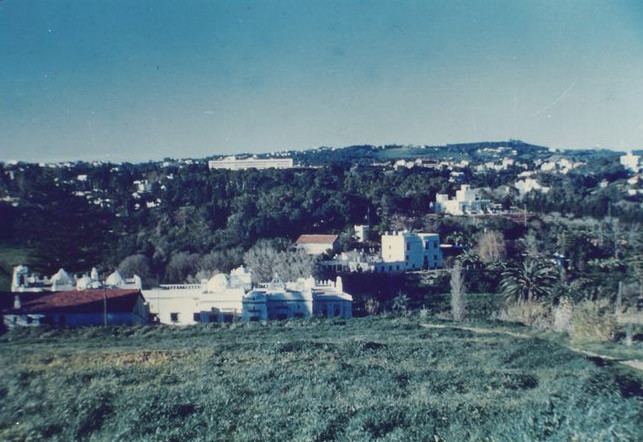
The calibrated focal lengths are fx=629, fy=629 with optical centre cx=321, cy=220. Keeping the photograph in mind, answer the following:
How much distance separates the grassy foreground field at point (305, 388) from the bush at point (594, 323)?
0.70 metres

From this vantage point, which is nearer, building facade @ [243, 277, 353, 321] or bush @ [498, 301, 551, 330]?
bush @ [498, 301, 551, 330]

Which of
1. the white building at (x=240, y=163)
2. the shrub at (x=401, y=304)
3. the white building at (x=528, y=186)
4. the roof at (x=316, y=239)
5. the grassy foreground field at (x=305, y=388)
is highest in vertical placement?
the white building at (x=240, y=163)

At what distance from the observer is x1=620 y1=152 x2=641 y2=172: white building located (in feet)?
43.7

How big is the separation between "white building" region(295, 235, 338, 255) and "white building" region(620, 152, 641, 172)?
738cm

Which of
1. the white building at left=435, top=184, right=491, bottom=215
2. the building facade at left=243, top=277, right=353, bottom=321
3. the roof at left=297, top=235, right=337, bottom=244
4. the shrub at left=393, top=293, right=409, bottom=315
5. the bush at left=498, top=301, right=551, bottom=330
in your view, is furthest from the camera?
the white building at left=435, top=184, right=491, bottom=215

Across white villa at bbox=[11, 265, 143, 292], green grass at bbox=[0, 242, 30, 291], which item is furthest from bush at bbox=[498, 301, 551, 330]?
green grass at bbox=[0, 242, 30, 291]

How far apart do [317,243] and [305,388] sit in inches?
397

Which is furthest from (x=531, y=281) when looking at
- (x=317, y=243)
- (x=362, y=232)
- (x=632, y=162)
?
(x=317, y=243)

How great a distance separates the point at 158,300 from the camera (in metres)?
12.5

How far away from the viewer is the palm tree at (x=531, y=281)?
1332 cm

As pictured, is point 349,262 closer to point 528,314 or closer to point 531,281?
point 531,281

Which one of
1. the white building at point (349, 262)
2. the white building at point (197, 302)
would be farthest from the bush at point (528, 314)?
the white building at point (197, 302)

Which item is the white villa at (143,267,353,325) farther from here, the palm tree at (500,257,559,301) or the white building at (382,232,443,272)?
the palm tree at (500,257,559,301)

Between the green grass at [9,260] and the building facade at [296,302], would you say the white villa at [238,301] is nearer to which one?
the building facade at [296,302]
